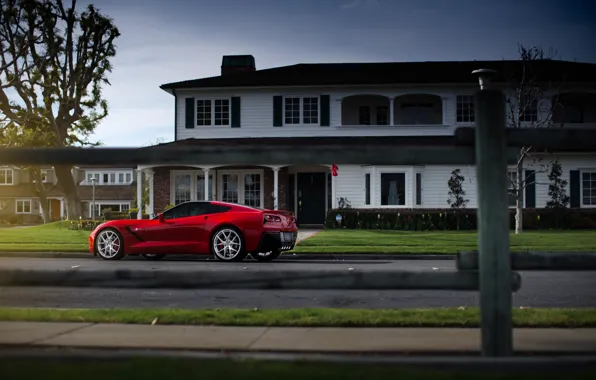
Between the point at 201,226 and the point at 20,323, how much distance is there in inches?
398

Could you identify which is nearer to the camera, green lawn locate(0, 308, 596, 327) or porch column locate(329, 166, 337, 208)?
green lawn locate(0, 308, 596, 327)

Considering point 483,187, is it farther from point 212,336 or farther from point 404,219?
point 404,219

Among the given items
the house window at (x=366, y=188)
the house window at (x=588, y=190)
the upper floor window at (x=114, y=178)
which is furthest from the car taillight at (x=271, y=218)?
the upper floor window at (x=114, y=178)

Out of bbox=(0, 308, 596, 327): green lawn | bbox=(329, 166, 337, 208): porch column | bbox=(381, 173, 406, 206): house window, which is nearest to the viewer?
bbox=(0, 308, 596, 327): green lawn

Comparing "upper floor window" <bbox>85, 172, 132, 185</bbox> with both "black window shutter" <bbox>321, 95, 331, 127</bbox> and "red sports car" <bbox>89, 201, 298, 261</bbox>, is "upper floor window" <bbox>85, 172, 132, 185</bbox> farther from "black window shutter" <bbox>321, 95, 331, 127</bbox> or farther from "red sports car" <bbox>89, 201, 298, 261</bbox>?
"red sports car" <bbox>89, 201, 298, 261</bbox>

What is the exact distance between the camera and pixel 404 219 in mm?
29750

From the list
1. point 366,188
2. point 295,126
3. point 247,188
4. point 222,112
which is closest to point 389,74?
point 295,126

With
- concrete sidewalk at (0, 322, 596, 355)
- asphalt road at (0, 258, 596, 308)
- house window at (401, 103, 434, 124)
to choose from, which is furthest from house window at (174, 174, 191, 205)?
concrete sidewalk at (0, 322, 596, 355)

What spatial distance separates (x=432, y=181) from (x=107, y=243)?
1903cm

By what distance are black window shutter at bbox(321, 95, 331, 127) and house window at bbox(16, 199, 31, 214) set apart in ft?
159

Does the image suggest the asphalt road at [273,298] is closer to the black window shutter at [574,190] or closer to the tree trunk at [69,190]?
the black window shutter at [574,190]

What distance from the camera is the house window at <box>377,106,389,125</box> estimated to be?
3469 centimetres

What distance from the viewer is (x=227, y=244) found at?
15188mm

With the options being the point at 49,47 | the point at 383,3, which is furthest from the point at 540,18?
the point at 49,47
